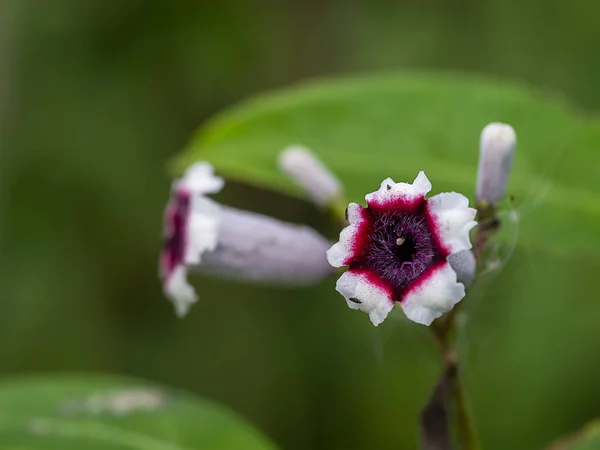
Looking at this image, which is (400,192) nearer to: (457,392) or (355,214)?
(355,214)

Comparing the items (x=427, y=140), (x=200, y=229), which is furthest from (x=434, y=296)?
(x=427, y=140)

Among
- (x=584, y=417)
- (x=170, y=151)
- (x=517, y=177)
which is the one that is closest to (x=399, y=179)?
(x=517, y=177)

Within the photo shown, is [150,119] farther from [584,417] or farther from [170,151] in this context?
[584,417]

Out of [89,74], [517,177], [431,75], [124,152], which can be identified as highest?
[89,74]

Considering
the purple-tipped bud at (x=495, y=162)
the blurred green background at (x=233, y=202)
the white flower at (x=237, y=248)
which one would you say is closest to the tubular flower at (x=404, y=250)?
the purple-tipped bud at (x=495, y=162)

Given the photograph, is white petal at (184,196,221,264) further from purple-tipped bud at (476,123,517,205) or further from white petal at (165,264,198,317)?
purple-tipped bud at (476,123,517,205)

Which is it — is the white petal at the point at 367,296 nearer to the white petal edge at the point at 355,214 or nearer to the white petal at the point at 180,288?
the white petal edge at the point at 355,214
